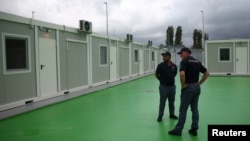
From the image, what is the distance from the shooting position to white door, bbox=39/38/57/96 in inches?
357

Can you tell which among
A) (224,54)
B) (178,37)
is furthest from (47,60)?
(178,37)

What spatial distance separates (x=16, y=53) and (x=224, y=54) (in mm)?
16453

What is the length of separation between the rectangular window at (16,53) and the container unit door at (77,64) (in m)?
2.68

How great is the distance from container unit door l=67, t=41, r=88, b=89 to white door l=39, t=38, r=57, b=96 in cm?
113

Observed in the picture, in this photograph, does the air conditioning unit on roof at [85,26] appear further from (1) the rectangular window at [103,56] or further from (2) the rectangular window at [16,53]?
(2) the rectangular window at [16,53]

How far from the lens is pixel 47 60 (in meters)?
9.36

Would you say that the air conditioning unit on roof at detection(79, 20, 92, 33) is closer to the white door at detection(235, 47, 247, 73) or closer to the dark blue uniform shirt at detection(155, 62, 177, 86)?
the dark blue uniform shirt at detection(155, 62, 177, 86)

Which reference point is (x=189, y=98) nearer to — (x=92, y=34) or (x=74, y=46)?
(x=74, y=46)

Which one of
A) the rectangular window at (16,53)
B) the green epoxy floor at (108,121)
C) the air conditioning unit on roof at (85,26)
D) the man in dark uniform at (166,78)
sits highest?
the air conditioning unit on roof at (85,26)

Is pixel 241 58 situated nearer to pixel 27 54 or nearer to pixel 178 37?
pixel 27 54

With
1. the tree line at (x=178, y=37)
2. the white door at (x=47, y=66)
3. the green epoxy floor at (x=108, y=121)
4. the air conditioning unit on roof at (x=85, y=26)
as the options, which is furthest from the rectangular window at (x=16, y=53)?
the tree line at (x=178, y=37)

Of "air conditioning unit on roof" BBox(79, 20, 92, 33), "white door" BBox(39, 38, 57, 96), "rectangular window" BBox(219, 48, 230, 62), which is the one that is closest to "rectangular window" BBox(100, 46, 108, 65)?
"air conditioning unit on roof" BBox(79, 20, 92, 33)

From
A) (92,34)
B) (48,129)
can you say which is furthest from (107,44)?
(48,129)

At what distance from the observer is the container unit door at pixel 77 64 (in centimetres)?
1098
